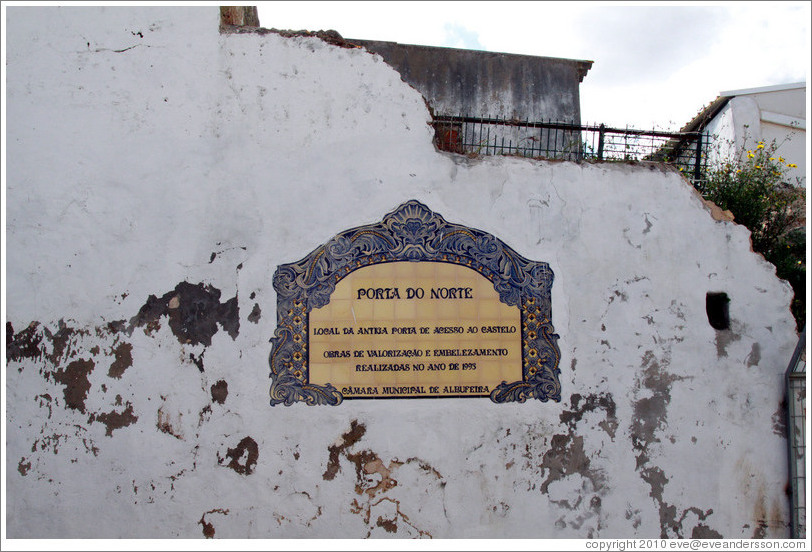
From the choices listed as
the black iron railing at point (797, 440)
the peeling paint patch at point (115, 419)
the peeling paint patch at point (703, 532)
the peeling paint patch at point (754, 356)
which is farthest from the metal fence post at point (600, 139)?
the peeling paint patch at point (115, 419)

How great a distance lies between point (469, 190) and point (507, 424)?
5.25 feet

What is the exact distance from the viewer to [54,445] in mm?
3992

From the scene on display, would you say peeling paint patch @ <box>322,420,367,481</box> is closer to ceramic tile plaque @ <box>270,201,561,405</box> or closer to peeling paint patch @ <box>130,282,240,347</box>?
ceramic tile plaque @ <box>270,201,561,405</box>

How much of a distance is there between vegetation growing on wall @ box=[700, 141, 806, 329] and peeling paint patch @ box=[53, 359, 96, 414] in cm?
536

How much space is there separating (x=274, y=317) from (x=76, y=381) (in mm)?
1361

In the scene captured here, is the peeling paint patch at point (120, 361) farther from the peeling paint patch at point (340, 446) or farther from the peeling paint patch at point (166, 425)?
the peeling paint patch at point (340, 446)

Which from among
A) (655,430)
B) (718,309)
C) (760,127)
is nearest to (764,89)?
(760,127)

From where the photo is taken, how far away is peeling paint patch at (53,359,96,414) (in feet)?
13.1

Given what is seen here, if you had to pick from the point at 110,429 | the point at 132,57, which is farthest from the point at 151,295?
the point at 132,57

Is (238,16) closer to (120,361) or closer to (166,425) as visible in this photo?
(120,361)

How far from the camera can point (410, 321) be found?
13.4ft

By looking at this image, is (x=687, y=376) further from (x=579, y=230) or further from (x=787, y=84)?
(x=787, y=84)

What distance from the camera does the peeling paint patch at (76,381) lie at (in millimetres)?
4004

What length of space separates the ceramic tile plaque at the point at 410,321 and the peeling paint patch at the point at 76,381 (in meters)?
1.22
